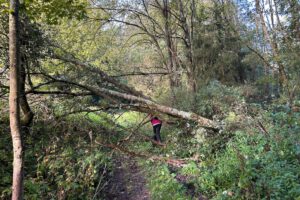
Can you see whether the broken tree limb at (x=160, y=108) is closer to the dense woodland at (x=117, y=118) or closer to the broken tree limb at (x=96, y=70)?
the dense woodland at (x=117, y=118)

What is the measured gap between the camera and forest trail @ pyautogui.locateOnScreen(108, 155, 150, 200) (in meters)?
6.26

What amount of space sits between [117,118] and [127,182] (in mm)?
2624

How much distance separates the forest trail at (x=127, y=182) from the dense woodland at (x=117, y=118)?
0.09 ft

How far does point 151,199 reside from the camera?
5855 millimetres

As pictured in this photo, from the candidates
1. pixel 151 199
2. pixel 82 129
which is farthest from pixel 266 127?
pixel 82 129

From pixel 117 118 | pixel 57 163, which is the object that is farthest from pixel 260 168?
pixel 117 118

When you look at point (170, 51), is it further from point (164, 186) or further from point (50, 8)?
point (50, 8)

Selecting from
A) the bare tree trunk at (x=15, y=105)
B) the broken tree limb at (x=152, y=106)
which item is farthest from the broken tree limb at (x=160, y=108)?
the bare tree trunk at (x=15, y=105)

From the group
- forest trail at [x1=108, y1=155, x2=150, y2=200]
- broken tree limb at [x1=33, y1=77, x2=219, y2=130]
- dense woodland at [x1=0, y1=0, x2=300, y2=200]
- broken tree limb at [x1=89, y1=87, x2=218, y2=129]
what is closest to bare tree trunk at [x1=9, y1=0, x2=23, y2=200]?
dense woodland at [x1=0, y1=0, x2=300, y2=200]

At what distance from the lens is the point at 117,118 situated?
919 cm

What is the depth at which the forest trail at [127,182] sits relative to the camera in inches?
246

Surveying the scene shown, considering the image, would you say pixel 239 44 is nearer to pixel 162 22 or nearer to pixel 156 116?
pixel 162 22

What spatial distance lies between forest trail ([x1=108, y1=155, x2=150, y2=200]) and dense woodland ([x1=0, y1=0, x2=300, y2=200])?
1.1 inches

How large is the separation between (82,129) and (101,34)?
669cm
